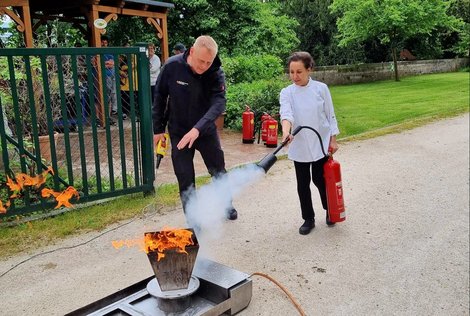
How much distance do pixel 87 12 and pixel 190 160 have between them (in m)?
7.32

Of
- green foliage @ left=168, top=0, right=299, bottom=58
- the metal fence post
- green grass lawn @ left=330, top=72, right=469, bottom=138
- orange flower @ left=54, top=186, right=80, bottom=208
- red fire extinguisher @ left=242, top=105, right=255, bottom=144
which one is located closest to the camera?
orange flower @ left=54, top=186, right=80, bottom=208

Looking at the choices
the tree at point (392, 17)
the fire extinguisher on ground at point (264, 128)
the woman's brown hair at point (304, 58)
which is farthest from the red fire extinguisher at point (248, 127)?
the tree at point (392, 17)

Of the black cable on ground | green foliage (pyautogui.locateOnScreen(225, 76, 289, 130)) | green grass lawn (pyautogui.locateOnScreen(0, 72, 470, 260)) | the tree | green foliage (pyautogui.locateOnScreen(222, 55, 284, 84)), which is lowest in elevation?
the black cable on ground

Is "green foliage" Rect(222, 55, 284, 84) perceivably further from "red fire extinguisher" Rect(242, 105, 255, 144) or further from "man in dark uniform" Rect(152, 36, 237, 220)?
"man in dark uniform" Rect(152, 36, 237, 220)

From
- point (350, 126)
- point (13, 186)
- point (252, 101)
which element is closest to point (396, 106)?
point (350, 126)

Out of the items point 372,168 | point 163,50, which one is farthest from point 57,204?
point 163,50

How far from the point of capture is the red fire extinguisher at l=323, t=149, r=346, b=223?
4.52 meters

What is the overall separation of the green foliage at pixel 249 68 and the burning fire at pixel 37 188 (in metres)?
8.63

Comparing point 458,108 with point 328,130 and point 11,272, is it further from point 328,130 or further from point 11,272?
point 11,272

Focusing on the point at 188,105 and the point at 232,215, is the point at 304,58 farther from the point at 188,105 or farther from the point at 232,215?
the point at 232,215

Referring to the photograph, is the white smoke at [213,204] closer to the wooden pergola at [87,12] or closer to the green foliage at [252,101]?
the green foliage at [252,101]

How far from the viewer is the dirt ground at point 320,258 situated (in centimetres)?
349

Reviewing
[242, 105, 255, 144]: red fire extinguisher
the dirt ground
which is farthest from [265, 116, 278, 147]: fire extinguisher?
the dirt ground

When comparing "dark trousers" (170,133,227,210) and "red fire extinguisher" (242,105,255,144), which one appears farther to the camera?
"red fire extinguisher" (242,105,255,144)
